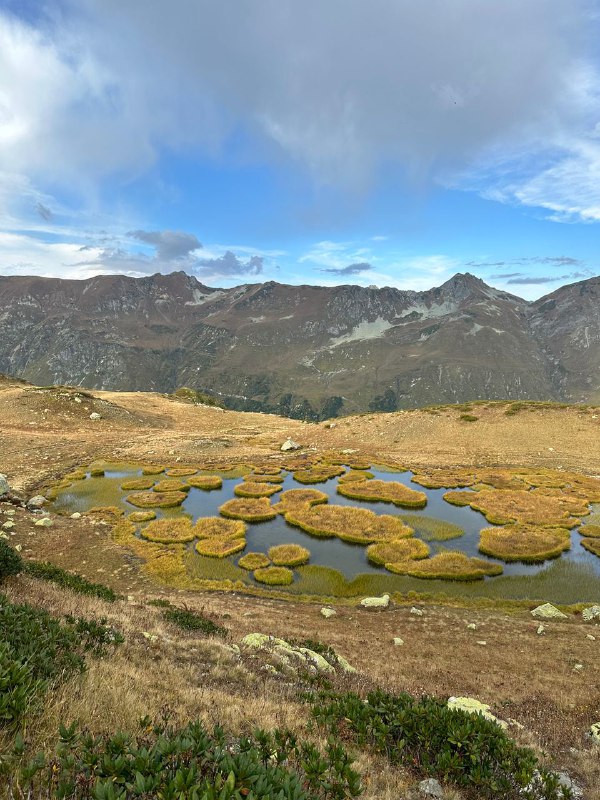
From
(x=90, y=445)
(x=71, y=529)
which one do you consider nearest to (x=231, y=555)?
(x=71, y=529)

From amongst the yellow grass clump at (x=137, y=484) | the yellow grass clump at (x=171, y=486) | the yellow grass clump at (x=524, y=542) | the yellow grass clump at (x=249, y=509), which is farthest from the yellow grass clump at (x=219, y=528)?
the yellow grass clump at (x=524, y=542)

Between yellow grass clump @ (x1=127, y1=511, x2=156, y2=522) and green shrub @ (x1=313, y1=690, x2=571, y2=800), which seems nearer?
green shrub @ (x1=313, y1=690, x2=571, y2=800)

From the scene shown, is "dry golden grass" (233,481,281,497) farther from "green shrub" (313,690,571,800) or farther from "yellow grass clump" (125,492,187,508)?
Answer: "green shrub" (313,690,571,800)

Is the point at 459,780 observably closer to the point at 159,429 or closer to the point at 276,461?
the point at 276,461

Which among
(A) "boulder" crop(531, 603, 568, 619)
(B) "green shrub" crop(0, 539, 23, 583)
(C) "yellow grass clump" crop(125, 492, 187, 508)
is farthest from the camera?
(C) "yellow grass clump" crop(125, 492, 187, 508)

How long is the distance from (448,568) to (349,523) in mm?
12573

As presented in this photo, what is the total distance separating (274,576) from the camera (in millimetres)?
34469

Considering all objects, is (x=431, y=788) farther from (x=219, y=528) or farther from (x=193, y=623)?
(x=219, y=528)

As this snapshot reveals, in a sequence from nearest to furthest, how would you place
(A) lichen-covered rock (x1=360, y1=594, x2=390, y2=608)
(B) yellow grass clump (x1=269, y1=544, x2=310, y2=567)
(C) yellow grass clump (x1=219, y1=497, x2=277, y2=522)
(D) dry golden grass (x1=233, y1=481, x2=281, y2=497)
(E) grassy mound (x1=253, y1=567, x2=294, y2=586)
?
(A) lichen-covered rock (x1=360, y1=594, x2=390, y2=608)
(E) grassy mound (x1=253, y1=567, x2=294, y2=586)
(B) yellow grass clump (x1=269, y1=544, x2=310, y2=567)
(C) yellow grass clump (x1=219, y1=497, x2=277, y2=522)
(D) dry golden grass (x1=233, y1=481, x2=281, y2=497)

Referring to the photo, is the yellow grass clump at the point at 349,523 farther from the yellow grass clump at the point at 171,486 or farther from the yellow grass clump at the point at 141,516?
the yellow grass clump at the point at 171,486

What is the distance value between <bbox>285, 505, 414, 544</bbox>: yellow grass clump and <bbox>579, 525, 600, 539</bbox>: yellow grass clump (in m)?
17.6

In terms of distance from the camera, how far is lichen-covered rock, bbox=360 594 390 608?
29344mm

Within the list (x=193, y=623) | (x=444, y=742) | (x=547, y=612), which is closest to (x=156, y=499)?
(x=193, y=623)

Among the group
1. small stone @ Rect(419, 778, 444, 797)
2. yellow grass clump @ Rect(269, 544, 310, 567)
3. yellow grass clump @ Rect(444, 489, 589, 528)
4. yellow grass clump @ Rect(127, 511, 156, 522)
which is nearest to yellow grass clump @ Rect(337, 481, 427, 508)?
yellow grass clump @ Rect(444, 489, 589, 528)
